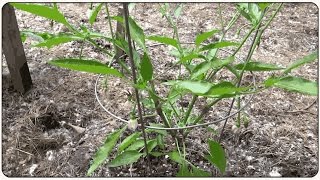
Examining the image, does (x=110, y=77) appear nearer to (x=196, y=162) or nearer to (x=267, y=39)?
(x=196, y=162)

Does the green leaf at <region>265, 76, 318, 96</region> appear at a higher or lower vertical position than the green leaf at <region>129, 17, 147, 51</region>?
lower

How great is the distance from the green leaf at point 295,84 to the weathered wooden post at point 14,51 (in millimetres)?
893

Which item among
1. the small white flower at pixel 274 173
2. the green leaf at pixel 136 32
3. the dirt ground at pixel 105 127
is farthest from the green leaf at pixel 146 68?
the small white flower at pixel 274 173

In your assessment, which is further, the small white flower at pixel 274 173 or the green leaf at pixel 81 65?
the small white flower at pixel 274 173

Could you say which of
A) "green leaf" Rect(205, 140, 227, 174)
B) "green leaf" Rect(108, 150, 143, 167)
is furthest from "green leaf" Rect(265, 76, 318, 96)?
"green leaf" Rect(108, 150, 143, 167)

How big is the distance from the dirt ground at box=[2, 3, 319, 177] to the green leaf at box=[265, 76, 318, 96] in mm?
521

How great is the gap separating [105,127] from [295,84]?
754 millimetres

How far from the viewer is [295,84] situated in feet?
2.18

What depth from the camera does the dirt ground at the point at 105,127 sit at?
114 cm

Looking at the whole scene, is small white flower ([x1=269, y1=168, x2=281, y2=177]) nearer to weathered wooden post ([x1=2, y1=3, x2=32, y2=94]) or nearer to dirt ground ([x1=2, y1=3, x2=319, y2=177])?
dirt ground ([x1=2, y1=3, x2=319, y2=177])

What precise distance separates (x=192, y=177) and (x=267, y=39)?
3.30 ft

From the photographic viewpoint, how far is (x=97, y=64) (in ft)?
2.23

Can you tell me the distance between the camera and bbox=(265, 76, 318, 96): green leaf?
65 centimetres

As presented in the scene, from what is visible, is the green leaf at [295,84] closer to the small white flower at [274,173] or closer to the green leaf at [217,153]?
the green leaf at [217,153]
